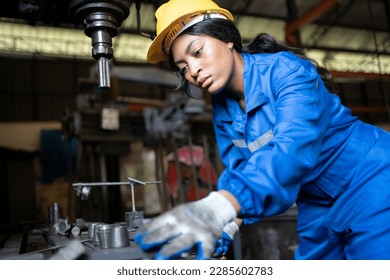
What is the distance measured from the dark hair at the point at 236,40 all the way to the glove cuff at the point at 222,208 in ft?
1.57

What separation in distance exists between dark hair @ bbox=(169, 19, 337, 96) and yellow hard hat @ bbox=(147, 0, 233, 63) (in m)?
0.02

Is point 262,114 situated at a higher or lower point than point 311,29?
lower

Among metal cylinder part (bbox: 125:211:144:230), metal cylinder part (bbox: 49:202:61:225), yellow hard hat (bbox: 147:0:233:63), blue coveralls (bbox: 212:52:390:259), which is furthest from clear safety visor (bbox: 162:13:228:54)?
metal cylinder part (bbox: 49:202:61:225)

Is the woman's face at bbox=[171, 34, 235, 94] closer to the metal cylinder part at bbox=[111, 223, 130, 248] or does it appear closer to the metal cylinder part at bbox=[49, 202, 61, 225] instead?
the metal cylinder part at bbox=[111, 223, 130, 248]

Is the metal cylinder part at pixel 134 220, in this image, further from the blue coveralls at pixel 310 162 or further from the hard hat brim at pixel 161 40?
the hard hat brim at pixel 161 40

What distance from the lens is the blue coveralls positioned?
61 cm

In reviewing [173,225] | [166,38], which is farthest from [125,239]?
[166,38]

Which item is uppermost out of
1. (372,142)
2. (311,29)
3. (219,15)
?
(311,29)

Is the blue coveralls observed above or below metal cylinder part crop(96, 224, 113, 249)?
above

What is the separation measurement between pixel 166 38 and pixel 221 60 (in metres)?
0.17

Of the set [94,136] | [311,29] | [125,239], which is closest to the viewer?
[125,239]

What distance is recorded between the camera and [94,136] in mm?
2951

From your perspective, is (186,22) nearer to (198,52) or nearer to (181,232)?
(198,52)
